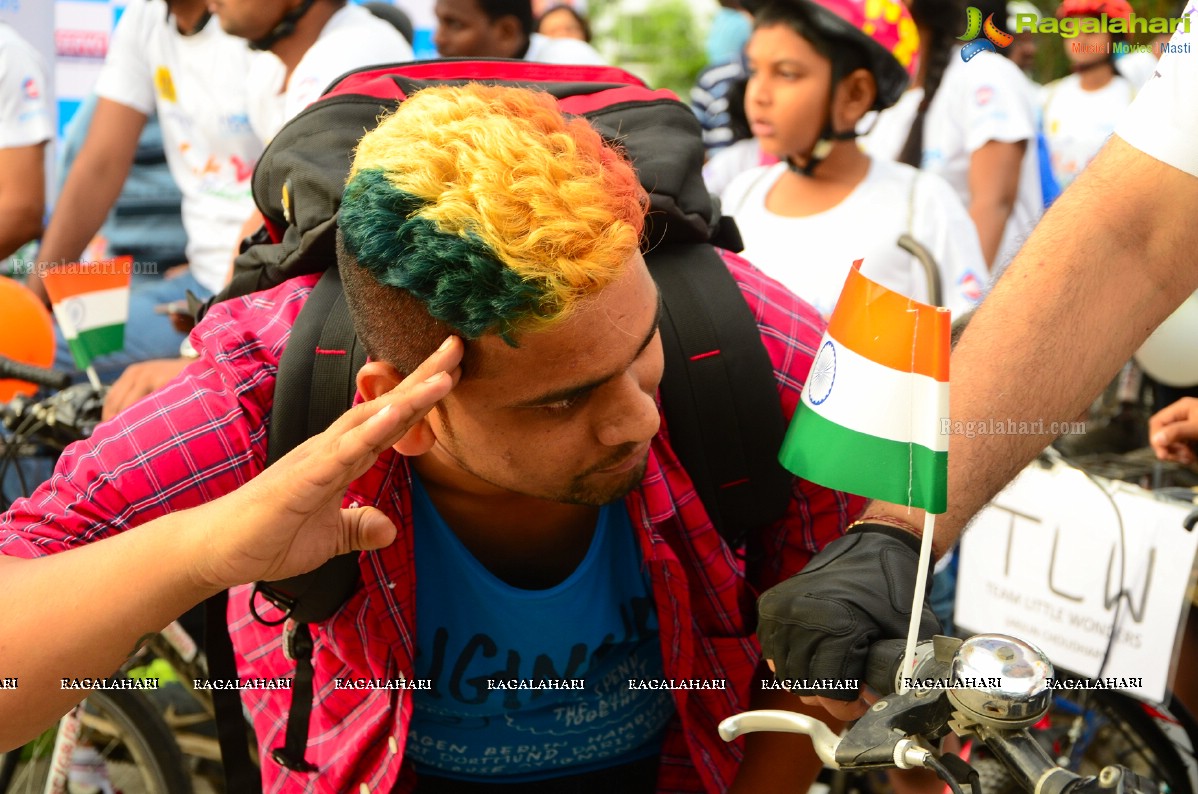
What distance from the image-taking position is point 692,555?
2092mm

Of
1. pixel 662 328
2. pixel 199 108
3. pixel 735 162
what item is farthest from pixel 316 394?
pixel 735 162

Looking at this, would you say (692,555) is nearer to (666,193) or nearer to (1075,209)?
(666,193)

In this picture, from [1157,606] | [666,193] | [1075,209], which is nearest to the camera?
[1075,209]

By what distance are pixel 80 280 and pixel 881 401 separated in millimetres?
2361

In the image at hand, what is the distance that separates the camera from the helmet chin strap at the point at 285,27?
3678 millimetres

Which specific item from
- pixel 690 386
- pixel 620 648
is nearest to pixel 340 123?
pixel 690 386

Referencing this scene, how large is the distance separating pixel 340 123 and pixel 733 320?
0.75 m

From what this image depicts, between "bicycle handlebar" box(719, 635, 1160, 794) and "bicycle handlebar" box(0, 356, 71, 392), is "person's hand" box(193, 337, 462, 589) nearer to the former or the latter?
"bicycle handlebar" box(719, 635, 1160, 794)

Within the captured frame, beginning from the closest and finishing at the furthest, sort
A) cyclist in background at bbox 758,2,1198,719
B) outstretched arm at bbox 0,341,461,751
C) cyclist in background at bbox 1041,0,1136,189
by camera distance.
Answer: outstretched arm at bbox 0,341,461,751, cyclist in background at bbox 758,2,1198,719, cyclist in background at bbox 1041,0,1136,189

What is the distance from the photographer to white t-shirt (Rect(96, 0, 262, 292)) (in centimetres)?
418

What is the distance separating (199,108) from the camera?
4.21 metres

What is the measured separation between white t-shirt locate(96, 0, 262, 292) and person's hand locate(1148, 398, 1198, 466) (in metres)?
2.97

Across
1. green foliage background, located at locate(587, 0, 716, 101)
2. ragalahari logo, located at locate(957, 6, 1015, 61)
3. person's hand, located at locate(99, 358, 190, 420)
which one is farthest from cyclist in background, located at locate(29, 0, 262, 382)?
green foliage background, located at locate(587, 0, 716, 101)

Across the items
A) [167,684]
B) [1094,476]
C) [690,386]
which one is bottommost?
[167,684]
